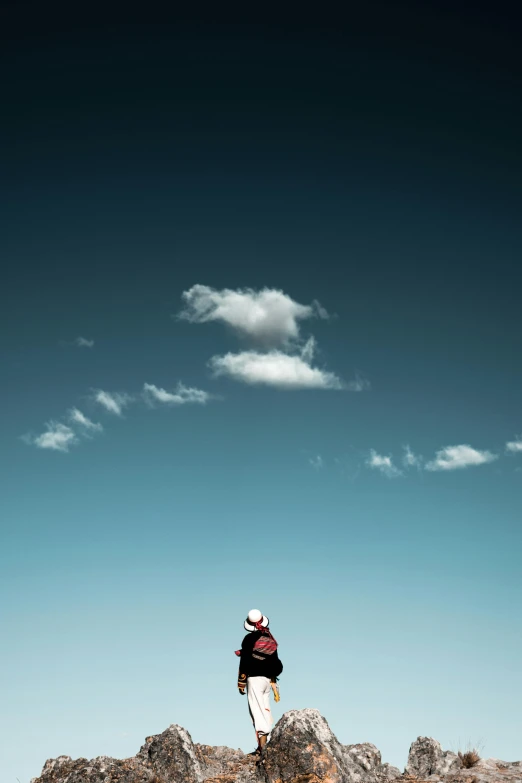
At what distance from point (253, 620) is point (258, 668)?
1310 millimetres

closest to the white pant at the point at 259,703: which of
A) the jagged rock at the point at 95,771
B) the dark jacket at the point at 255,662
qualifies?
the dark jacket at the point at 255,662

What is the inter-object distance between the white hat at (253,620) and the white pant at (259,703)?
137 cm

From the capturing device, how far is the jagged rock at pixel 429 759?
69.2 feet

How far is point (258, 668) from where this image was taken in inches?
753

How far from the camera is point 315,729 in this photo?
15531 millimetres

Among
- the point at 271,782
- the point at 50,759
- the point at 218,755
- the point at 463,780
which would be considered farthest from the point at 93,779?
the point at 463,780

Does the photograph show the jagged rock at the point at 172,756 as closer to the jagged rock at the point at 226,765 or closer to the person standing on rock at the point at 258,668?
the jagged rock at the point at 226,765

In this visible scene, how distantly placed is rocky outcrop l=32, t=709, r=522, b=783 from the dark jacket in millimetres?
2131

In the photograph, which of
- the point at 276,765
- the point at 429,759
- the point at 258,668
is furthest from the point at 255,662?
the point at 429,759

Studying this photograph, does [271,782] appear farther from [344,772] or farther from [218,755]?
[218,755]

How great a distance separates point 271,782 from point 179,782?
3.08 m

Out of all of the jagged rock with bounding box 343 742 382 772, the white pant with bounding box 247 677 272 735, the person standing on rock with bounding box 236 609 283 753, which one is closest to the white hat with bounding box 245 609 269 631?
the person standing on rock with bounding box 236 609 283 753

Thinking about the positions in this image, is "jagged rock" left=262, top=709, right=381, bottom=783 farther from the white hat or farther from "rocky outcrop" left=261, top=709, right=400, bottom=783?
the white hat

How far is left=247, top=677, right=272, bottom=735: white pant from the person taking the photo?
744 inches
